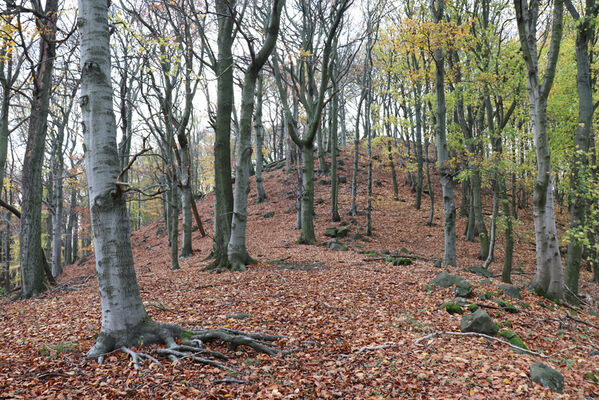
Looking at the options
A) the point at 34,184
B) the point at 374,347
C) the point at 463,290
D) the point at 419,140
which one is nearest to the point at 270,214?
the point at 419,140

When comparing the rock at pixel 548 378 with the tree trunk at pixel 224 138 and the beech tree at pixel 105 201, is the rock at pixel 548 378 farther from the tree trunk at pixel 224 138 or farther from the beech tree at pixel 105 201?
the tree trunk at pixel 224 138

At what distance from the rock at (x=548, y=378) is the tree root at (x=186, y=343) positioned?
2.81 m

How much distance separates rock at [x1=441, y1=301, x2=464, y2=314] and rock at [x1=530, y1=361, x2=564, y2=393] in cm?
212

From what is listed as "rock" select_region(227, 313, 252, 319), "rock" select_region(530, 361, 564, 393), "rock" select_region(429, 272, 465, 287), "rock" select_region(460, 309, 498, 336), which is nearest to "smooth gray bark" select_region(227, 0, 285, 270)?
"rock" select_region(227, 313, 252, 319)

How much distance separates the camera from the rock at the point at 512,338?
4618 millimetres

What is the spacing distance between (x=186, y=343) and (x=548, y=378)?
4151 millimetres

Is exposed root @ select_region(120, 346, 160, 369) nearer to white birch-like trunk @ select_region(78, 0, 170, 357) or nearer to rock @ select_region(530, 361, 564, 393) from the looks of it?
white birch-like trunk @ select_region(78, 0, 170, 357)

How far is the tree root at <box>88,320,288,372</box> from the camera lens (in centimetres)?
361

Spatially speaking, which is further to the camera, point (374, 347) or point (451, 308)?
point (451, 308)

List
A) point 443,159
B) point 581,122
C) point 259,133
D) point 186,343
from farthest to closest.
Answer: point 259,133 → point 443,159 → point 581,122 → point 186,343

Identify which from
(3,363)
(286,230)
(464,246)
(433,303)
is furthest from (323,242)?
(3,363)

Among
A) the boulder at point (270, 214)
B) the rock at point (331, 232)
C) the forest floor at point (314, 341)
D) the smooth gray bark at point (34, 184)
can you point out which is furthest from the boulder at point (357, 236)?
the smooth gray bark at point (34, 184)

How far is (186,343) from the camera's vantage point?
4027 mm

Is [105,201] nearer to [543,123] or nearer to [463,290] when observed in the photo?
[463,290]
